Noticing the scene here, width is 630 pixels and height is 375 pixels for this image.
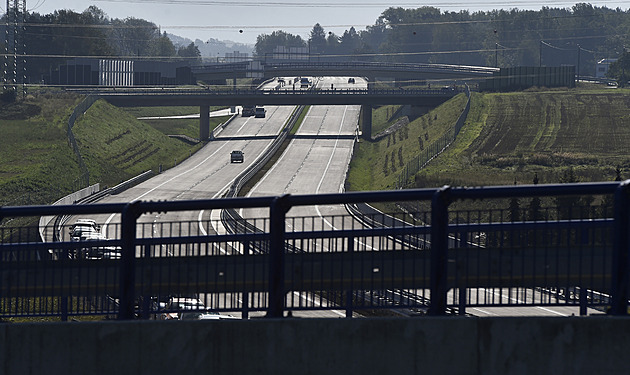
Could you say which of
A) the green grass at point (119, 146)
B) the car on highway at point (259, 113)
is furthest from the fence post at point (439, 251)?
the car on highway at point (259, 113)

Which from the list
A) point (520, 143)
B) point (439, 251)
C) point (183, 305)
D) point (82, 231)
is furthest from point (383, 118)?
point (439, 251)

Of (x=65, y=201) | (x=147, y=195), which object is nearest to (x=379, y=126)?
(x=147, y=195)

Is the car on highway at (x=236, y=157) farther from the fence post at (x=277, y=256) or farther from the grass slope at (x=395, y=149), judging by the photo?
the fence post at (x=277, y=256)

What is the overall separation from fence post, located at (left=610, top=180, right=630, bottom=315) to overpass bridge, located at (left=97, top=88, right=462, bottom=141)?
113354 mm

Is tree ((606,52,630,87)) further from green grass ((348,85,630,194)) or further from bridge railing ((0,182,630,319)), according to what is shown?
bridge railing ((0,182,630,319))

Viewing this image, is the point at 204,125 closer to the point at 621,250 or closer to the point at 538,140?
the point at 538,140

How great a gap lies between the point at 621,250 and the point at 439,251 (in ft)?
5.46

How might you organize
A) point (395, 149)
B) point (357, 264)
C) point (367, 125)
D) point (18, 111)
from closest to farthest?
point (357, 264)
point (395, 149)
point (18, 111)
point (367, 125)

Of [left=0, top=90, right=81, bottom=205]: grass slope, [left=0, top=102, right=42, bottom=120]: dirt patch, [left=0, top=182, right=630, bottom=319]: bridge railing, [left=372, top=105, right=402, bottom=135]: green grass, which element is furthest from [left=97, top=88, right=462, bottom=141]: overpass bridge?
[left=0, top=182, right=630, bottom=319]: bridge railing

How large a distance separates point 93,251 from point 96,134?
93.5m

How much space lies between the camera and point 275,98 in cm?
12281

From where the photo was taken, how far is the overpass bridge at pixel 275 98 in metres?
121

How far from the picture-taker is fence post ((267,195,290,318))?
337 inches

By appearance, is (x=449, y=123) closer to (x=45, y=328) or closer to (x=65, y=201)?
(x=65, y=201)
